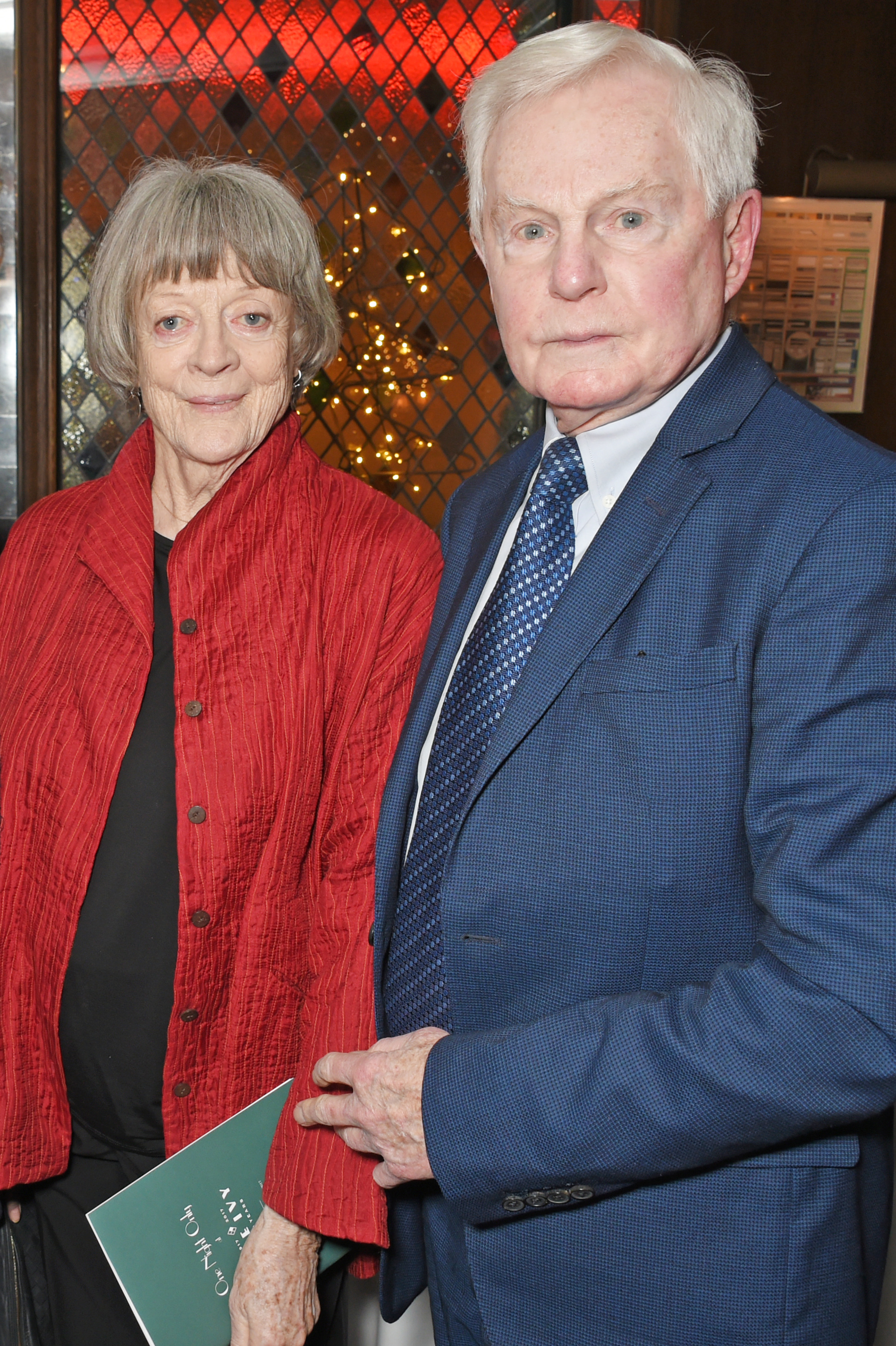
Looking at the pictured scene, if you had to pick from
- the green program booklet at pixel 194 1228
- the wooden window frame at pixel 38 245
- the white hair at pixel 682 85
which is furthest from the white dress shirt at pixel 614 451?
the wooden window frame at pixel 38 245

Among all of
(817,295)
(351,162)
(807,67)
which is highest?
(807,67)

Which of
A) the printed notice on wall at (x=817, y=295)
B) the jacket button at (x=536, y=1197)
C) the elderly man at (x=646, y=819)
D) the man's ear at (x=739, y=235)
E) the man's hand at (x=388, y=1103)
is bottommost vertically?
the jacket button at (x=536, y=1197)

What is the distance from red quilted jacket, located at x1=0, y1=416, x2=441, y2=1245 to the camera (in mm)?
1308

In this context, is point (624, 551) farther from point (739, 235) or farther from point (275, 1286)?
point (275, 1286)

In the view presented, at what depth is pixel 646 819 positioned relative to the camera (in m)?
0.97

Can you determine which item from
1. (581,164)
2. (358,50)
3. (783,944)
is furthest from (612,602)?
(358,50)

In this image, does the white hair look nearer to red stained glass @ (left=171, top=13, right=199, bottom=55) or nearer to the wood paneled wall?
the wood paneled wall

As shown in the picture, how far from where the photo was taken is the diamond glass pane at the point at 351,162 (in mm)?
2951

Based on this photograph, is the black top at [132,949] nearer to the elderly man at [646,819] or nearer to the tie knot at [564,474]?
the elderly man at [646,819]

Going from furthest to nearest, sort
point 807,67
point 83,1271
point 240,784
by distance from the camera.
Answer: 1. point 807,67
2. point 83,1271
3. point 240,784

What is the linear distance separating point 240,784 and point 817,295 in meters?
2.38

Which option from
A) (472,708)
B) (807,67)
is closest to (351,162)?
(807,67)

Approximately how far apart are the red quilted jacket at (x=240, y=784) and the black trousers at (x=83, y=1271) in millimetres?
63

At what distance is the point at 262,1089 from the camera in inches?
53.7
